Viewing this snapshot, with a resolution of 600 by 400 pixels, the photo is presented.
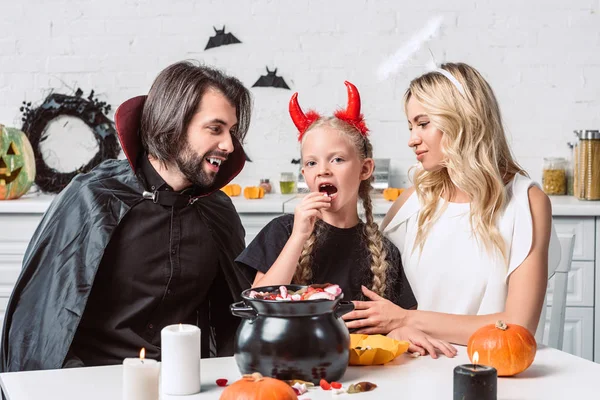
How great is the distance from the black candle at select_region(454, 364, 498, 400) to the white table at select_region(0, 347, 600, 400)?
0.12m

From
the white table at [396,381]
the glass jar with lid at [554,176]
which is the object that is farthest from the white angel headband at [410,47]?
the white table at [396,381]

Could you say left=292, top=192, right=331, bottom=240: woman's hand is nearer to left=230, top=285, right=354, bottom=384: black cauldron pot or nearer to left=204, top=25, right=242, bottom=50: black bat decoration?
left=230, top=285, right=354, bottom=384: black cauldron pot

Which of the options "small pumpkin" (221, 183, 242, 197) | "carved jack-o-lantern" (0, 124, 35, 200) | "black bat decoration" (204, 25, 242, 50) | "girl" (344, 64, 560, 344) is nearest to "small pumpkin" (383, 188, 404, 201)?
"small pumpkin" (221, 183, 242, 197)

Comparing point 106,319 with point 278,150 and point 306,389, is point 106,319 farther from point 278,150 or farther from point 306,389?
point 278,150

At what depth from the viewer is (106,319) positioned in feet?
7.59

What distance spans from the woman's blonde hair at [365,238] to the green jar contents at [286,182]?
6.18 feet

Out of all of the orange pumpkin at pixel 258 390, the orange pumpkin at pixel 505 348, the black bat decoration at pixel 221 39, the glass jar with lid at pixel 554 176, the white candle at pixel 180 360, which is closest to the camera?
the orange pumpkin at pixel 258 390

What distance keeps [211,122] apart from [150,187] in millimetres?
262

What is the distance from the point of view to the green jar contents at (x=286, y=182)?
14.3 feet

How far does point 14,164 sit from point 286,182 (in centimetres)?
138

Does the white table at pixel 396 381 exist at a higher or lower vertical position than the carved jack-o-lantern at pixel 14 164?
lower

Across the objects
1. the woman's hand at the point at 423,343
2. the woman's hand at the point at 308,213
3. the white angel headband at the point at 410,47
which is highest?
the white angel headband at the point at 410,47

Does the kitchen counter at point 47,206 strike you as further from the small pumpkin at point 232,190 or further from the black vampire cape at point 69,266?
the black vampire cape at point 69,266

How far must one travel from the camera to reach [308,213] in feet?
7.03
